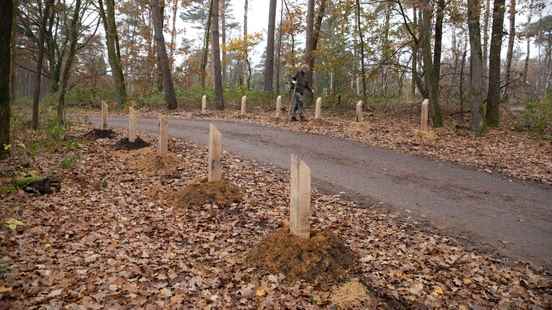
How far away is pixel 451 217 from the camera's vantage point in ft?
19.5

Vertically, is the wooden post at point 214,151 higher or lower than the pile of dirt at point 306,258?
higher

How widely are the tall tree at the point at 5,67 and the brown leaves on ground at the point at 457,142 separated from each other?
28.4 feet

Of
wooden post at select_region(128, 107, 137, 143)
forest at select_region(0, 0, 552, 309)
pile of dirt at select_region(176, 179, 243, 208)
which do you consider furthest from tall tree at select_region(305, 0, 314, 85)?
pile of dirt at select_region(176, 179, 243, 208)

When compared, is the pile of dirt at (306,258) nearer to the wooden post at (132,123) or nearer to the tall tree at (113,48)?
the wooden post at (132,123)

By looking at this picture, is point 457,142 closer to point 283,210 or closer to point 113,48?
point 283,210

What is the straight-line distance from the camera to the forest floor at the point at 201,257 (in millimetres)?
3910

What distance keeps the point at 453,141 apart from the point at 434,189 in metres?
4.85

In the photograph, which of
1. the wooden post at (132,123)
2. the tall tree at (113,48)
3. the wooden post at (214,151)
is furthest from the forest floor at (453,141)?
the wooden post at (214,151)

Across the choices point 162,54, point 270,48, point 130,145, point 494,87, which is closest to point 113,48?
point 162,54

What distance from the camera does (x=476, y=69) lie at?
12.0 metres

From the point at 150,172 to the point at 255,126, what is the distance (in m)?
6.31

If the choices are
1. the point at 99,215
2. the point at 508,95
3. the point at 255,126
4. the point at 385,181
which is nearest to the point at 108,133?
the point at 255,126

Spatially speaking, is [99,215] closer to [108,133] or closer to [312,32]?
[108,133]

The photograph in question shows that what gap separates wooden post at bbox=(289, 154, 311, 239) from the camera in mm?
4379
